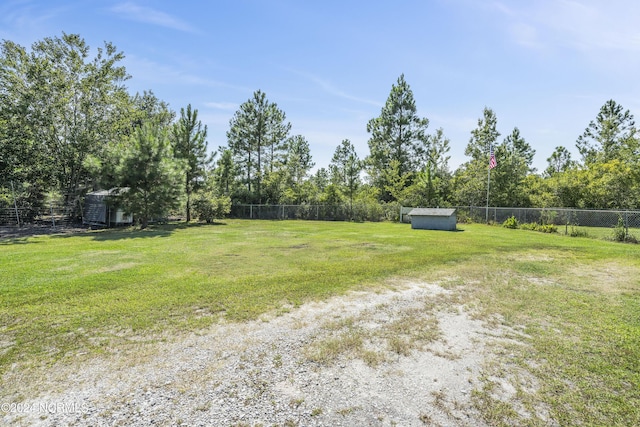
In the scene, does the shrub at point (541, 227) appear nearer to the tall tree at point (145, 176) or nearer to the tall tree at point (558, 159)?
the tall tree at point (145, 176)

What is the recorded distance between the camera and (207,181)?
23953mm

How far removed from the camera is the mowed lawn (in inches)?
102

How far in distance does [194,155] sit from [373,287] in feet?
67.7

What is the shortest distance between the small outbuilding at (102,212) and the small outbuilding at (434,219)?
16797 mm

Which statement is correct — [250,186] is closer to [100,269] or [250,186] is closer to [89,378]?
[100,269]

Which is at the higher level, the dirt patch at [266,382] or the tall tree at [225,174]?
the tall tree at [225,174]

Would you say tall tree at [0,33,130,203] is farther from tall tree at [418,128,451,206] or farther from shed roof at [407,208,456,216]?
tall tree at [418,128,451,206]

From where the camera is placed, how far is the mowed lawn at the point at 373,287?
2590 mm

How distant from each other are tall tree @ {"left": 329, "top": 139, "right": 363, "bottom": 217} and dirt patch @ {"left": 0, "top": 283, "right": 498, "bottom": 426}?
22.3 metres

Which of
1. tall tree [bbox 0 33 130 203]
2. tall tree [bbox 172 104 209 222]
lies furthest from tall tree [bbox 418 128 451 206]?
tall tree [bbox 0 33 130 203]

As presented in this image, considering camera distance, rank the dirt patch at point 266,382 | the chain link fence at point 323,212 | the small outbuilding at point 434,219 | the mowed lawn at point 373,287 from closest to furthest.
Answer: the dirt patch at point 266,382 < the mowed lawn at point 373,287 < the small outbuilding at point 434,219 < the chain link fence at point 323,212

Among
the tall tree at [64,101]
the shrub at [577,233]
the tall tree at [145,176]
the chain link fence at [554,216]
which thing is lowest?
the shrub at [577,233]

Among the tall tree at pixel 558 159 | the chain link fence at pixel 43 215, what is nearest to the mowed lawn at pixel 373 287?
the chain link fence at pixel 43 215

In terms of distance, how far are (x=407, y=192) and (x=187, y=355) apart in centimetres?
2562
